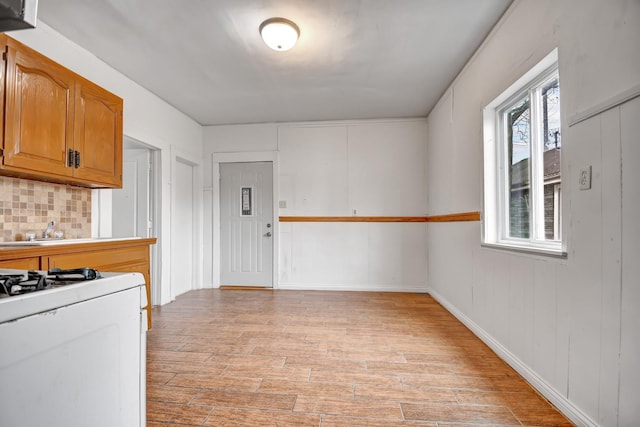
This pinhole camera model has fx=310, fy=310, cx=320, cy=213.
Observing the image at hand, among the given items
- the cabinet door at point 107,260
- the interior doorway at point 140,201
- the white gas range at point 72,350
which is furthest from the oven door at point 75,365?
the interior doorway at point 140,201

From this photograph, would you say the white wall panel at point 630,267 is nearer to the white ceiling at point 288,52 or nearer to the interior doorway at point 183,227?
the white ceiling at point 288,52

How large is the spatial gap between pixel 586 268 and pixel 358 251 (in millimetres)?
3246

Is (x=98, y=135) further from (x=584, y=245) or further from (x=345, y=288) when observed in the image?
(x=345, y=288)

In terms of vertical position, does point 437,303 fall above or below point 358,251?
below

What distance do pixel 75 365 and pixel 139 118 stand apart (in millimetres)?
3405

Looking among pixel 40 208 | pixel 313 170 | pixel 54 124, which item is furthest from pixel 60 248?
pixel 313 170

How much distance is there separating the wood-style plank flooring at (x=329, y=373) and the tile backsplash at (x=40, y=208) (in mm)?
1195

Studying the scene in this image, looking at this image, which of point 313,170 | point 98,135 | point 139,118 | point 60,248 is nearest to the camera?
point 60,248

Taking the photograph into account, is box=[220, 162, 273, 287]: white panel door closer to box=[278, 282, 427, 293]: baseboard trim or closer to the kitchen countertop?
box=[278, 282, 427, 293]: baseboard trim

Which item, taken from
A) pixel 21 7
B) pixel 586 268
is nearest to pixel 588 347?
pixel 586 268

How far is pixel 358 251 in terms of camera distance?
4656 mm

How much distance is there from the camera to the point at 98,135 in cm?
254

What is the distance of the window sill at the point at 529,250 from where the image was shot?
5.62 feet

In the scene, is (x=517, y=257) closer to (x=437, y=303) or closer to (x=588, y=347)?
(x=588, y=347)
